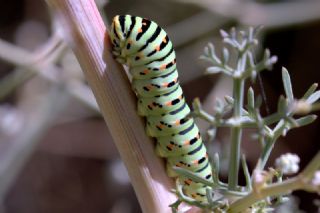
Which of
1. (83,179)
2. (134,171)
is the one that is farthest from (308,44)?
(134,171)

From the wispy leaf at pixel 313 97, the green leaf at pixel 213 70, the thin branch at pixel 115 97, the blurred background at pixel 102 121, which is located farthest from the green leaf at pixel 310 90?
the blurred background at pixel 102 121

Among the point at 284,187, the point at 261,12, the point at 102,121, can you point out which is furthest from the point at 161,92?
the point at 102,121

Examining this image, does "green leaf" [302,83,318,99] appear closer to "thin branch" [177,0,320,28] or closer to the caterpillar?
the caterpillar

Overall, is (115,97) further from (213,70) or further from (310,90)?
(310,90)

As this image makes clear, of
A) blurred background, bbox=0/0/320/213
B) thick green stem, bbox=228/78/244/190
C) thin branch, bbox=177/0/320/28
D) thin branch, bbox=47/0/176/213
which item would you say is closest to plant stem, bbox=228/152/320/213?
thick green stem, bbox=228/78/244/190

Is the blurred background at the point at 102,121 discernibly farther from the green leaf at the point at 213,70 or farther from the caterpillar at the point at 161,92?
the green leaf at the point at 213,70

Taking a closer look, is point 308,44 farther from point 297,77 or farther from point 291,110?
point 291,110

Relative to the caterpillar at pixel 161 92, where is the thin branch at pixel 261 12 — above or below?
below
